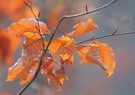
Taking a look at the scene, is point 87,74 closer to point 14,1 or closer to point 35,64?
point 14,1

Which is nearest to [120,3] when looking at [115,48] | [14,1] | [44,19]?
[115,48]

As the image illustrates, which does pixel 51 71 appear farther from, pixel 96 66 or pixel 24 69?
pixel 96 66

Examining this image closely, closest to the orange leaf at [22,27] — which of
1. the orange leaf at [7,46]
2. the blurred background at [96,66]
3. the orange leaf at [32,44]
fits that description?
the orange leaf at [32,44]

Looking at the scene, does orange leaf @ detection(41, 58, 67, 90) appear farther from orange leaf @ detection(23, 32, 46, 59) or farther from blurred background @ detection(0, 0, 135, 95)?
blurred background @ detection(0, 0, 135, 95)

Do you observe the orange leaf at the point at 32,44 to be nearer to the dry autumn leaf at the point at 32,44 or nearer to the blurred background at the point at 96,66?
the dry autumn leaf at the point at 32,44

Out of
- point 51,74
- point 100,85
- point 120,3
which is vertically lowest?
point 100,85

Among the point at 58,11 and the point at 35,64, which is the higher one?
the point at 35,64

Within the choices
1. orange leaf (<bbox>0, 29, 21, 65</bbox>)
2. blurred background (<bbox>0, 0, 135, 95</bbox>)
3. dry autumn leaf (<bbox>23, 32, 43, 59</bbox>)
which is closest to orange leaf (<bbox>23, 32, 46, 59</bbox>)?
dry autumn leaf (<bbox>23, 32, 43, 59</bbox>)
